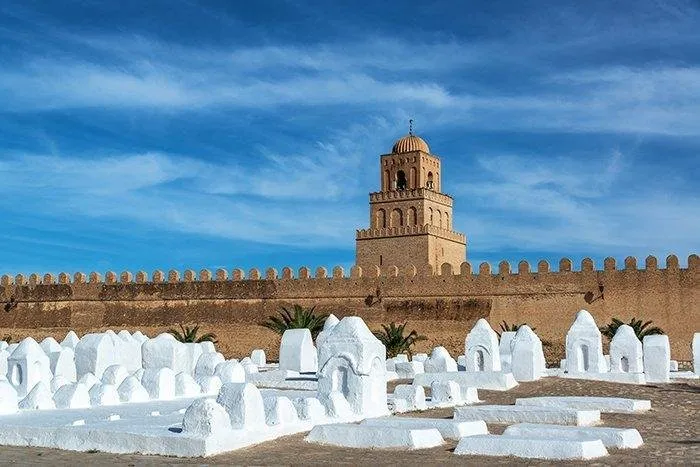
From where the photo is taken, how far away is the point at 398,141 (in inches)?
1502

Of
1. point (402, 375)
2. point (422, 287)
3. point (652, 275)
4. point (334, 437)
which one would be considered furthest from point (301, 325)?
point (334, 437)

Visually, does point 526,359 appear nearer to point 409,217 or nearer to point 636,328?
point 636,328

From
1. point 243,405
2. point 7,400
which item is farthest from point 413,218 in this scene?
point 243,405

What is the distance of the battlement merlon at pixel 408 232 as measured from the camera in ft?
117

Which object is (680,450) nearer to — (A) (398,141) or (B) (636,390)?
(B) (636,390)

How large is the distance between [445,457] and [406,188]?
29.8 m

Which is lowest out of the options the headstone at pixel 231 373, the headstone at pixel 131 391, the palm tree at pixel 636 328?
the headstone at pixel 131 391

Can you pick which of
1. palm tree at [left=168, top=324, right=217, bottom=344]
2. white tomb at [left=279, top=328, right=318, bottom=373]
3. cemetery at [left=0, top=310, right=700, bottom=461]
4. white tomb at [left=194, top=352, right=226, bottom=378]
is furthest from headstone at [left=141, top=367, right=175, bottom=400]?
palm tree at [left=168, top=324, right=217, bottom=344]

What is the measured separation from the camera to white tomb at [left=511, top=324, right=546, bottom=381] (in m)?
16.9

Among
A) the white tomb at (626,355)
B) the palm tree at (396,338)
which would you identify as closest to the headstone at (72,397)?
the white tomb at (626,355)

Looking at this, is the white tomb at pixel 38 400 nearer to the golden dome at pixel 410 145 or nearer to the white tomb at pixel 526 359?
the white tomb at pixel 526 359

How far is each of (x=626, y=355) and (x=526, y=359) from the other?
209 cm

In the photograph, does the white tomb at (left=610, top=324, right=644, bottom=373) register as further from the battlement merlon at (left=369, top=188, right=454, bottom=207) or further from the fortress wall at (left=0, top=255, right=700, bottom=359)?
the battlement merlon at (left=369, top=188, right=454, bottom=207)

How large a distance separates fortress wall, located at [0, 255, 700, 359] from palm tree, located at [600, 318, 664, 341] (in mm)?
443
